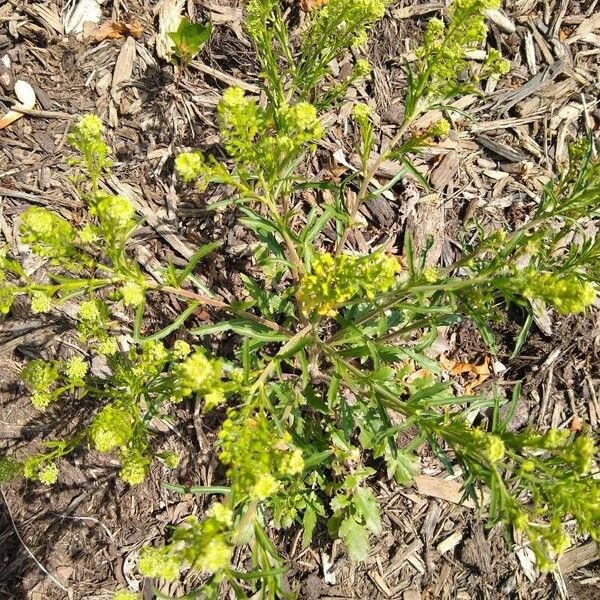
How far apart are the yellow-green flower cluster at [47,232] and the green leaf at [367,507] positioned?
107 inches

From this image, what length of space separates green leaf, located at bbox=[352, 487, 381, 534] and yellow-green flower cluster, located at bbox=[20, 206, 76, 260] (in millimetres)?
2727

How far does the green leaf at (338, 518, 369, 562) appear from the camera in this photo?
4.54 meters

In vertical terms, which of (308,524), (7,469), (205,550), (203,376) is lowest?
(308,524)

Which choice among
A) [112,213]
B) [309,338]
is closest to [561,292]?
[309,338]

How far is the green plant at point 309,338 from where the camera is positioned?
9.24 ft

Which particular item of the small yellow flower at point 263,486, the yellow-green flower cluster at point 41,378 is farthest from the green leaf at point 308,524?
the yellow-green flower cluster at point 41,378

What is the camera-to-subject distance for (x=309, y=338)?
4.02 meters

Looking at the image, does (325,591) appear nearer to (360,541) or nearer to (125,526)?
(360,541)

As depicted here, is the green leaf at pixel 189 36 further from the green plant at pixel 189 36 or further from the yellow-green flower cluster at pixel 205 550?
the yellow-green flower cluster at pixel 205 550

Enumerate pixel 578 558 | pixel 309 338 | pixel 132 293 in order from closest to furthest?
pixel 132 293
pixel 309 338
pixel 578 558

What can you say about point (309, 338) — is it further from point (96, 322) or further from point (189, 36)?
point (189, 36)

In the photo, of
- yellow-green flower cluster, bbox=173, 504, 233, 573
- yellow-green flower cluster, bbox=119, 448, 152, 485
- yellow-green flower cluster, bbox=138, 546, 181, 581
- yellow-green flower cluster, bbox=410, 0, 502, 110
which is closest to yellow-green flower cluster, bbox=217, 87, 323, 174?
yellow-green flower cluster, bbox=410, 0, 502, 110

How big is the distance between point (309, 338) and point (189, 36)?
2.77 meters

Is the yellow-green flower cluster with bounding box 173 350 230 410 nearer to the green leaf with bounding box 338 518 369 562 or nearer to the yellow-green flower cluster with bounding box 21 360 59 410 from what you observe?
the yellow-green flower cluster with bounding box 21 360 59 410
